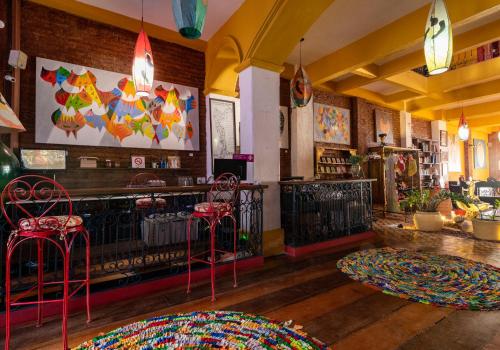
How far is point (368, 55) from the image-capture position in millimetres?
5289

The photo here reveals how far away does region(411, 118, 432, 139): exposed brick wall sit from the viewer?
33.9 ft

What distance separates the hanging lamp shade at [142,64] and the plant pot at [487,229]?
5.62m

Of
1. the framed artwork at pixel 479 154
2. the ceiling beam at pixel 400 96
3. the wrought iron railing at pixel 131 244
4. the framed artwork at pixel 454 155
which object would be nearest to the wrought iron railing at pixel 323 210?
the wrought iron railing at pixel 131 244

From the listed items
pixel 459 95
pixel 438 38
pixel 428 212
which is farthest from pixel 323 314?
pixel 459 95

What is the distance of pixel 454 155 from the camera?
12.3 meters

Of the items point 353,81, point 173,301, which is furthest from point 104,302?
point 353,81

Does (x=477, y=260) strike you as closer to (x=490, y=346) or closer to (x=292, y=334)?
(x=490, y=346)

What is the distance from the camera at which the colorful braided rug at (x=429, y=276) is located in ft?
7.61

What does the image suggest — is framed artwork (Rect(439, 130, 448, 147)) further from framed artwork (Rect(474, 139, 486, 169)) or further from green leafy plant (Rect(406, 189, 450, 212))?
green leafy plant (Rect(406, 189, 450, 212))

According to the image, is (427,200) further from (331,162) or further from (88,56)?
(88,56)

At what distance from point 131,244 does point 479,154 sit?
17.1 meters

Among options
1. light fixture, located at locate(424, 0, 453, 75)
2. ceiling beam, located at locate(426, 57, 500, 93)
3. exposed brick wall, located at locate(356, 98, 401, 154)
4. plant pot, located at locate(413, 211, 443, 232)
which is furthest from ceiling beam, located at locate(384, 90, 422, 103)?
light fixture, located at locate(424, 0, 453, 75)

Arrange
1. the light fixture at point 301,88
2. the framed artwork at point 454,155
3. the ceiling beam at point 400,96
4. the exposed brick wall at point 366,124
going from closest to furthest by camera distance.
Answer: the light fixture at point 301,88 → the ceiling beam at point 400,96 → the exposed brick wall at point 366,124 → the framed artwork at point 454,155

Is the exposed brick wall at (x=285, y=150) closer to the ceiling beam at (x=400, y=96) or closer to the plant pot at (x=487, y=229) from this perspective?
the plant pot at (x=487, y=229)
